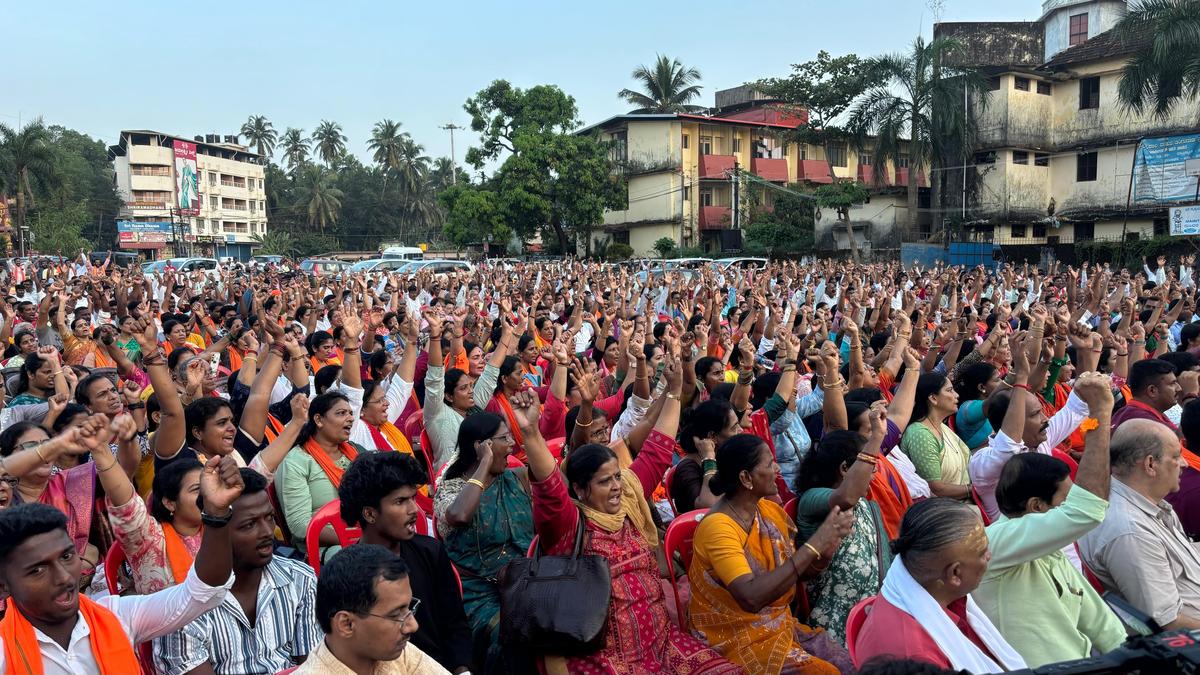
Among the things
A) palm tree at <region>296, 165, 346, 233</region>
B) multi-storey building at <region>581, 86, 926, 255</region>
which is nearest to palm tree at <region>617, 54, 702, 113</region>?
multi-storey building at <region>581, 86, 926, 255</region>

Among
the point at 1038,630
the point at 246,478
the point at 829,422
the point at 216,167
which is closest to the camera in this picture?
the point at 1038,630

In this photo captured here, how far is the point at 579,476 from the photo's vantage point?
129 inches

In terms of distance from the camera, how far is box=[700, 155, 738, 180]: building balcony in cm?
3647

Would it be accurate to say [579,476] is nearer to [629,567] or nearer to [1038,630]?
[629,567]

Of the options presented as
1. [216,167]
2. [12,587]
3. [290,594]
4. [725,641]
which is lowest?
[725,641]

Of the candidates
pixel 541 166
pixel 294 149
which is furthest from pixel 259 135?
pixel 541 166

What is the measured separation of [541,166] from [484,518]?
98.7 ft

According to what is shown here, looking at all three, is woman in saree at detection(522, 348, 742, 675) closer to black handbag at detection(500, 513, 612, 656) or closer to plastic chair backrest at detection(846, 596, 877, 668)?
black handbag at detection(500, 513, 612, 656)

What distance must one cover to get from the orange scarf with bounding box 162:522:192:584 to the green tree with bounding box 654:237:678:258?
32.0m

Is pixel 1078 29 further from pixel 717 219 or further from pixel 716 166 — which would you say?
pixel 717 219

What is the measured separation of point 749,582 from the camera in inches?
118

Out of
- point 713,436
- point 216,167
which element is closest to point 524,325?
point 713,436

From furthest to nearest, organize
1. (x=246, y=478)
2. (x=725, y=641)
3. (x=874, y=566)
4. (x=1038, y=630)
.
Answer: (x=874, y=566), (x=725, y=641), (x=246, y=478), (x=1038, y=630)

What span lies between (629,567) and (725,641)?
43cm
